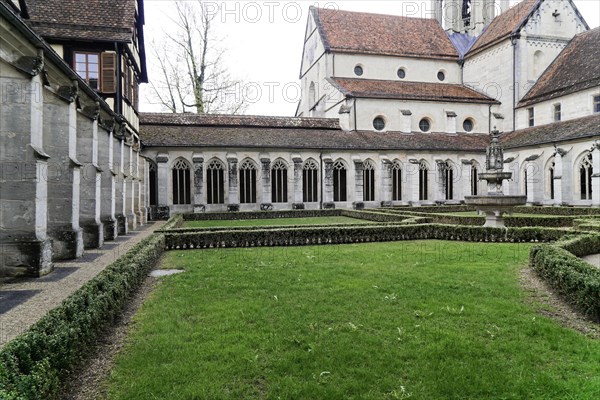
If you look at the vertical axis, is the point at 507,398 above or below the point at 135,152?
below

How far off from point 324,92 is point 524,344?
3183cm

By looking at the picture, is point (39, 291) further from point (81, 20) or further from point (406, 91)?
point (406, 91)

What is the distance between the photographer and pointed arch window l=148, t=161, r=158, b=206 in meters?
26.0

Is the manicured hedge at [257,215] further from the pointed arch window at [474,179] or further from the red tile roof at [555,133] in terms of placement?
the red tile roof at [555,133]

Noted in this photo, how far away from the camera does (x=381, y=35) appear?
120 feet

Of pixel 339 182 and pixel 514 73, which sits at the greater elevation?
pixel 514 73

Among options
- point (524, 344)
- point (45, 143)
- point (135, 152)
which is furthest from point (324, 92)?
point (524, 344)

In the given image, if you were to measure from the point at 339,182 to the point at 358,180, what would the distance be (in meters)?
1.33

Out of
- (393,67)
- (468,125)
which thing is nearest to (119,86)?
(393,67)

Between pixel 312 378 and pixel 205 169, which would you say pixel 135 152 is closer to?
pixel 205 169

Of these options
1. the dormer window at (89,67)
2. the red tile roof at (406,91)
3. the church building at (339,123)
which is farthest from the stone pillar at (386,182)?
the dormer window at (89,67)

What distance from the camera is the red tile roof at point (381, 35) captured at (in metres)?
34.7

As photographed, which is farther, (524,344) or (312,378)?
(524,344)

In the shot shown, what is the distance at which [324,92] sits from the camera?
114 ft
